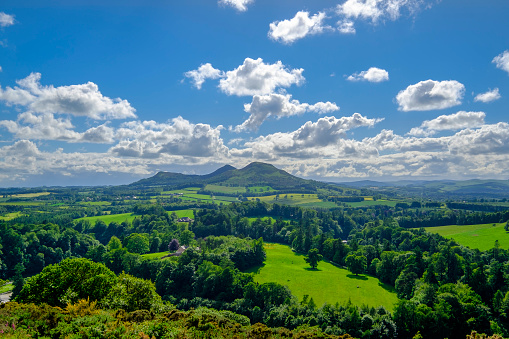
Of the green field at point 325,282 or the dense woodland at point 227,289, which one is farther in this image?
the green field at point 325,282

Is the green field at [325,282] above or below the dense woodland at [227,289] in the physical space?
below

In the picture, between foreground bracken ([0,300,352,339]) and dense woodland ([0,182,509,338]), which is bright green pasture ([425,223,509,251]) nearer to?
dense woodland ([0,182,509,338])

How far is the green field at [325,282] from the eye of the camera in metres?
63.8

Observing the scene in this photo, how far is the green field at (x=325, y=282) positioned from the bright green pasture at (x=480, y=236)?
48.1 metres

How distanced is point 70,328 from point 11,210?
229249mm

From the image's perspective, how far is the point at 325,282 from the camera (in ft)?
245

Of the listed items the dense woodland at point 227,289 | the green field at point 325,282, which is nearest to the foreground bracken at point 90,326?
the dense woodland at point 227,289

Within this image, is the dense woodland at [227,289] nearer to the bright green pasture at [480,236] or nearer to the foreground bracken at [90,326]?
the foreground bracken at [90,326]

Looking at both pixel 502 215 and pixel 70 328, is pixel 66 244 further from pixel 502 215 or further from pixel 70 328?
pixel 502 215

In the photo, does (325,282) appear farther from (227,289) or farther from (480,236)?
(480,236)

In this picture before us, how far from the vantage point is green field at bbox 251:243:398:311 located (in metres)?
63.8

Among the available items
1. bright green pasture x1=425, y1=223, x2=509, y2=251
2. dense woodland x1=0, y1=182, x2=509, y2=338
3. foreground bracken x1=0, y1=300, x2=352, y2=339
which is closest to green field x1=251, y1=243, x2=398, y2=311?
dense woodland x1=0, y1=182, x2=509, y2=338

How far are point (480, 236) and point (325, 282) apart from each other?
263ft

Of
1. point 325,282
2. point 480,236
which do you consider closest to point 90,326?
point 325,282
